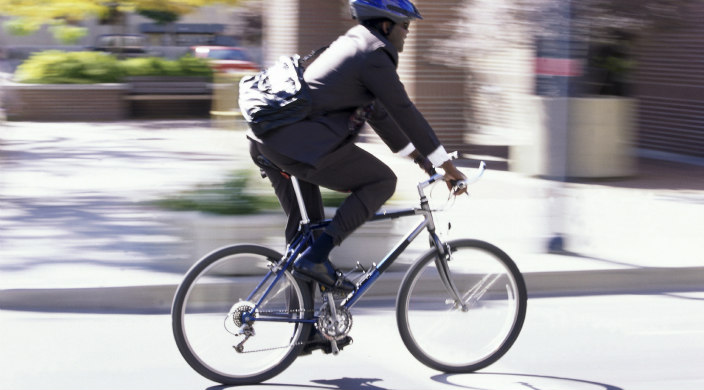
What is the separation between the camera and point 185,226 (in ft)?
21.0

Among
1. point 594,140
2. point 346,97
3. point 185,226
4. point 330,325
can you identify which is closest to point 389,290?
point 185,226

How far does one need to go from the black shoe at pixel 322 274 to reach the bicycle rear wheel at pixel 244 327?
0.08 m

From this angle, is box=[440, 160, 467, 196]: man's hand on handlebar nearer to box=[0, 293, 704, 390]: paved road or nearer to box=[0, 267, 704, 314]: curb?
box=[0, 293, 704, 390]: paved road

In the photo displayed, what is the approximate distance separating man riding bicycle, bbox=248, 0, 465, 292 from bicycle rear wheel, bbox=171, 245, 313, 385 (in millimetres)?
182

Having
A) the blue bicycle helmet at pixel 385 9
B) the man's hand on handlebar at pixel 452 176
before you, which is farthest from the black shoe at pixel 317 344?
the blue bicycle helmet at pixel 385 9

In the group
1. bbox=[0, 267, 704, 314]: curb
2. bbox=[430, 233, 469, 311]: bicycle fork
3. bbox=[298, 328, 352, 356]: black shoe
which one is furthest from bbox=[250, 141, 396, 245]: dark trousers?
bbox=[0, 267, 704, 314]: curb

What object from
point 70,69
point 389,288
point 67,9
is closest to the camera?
point 389,288

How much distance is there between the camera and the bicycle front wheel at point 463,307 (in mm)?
4641

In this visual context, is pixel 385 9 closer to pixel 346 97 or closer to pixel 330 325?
pixel 346 97

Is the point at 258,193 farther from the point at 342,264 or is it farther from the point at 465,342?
the point at 465,342

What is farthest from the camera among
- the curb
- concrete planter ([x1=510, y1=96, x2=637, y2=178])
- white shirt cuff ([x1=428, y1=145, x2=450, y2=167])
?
concrete planter ([x1=510, y1=96, x2=637, y2=178])

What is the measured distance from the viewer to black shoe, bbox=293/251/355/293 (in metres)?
4.45

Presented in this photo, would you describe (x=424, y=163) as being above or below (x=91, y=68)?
above

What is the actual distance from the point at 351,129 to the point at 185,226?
2342 mm
